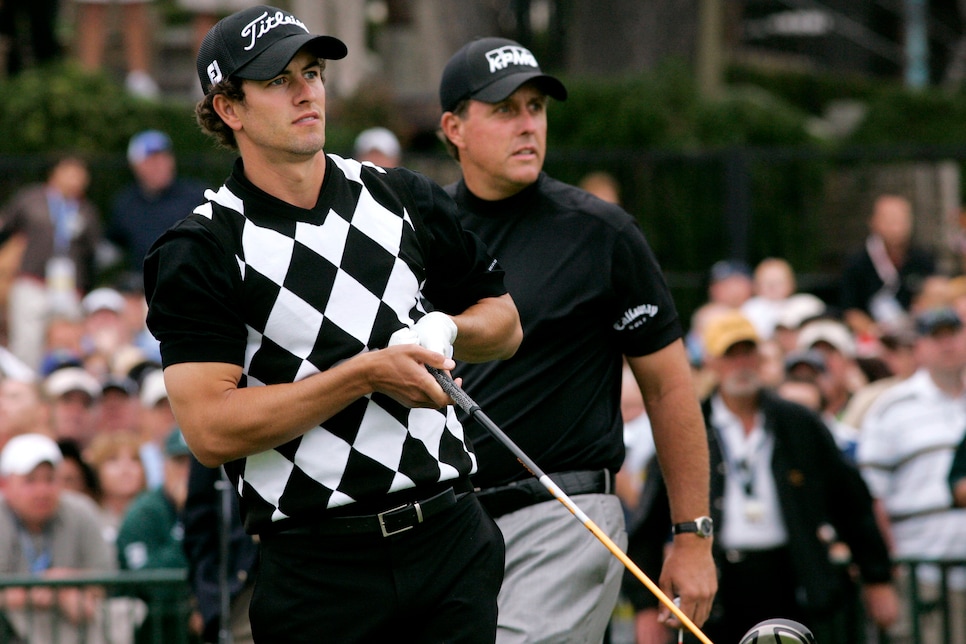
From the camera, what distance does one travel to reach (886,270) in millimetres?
13320

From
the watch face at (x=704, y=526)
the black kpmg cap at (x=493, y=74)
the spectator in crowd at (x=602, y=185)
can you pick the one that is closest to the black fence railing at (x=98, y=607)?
the black kpmg cap at (x=493, y=74)

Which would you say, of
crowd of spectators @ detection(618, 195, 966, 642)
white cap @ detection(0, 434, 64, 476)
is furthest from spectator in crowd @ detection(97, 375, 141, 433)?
crowd of spectators @ detection(618, 195, 966, 642)

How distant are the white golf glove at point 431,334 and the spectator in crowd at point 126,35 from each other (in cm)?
1172

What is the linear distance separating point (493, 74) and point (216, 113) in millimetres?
1576

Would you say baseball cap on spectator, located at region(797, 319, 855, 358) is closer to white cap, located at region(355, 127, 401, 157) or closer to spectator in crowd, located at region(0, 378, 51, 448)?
white cap, located at region(355, 127, 401, 157)

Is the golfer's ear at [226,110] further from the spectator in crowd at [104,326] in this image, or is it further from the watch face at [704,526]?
the spectator in crowd at [104,326]

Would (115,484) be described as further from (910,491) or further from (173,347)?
(173,347)

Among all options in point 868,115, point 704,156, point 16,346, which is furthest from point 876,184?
point 16,346

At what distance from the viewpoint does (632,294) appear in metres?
5.09

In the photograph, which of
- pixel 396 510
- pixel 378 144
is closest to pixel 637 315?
pixel 396 510

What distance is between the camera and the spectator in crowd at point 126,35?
1520 centimetres

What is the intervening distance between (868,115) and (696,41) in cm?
215

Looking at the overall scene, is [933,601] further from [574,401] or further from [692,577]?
[574,401]

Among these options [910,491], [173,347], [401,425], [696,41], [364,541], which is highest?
[696,41]
